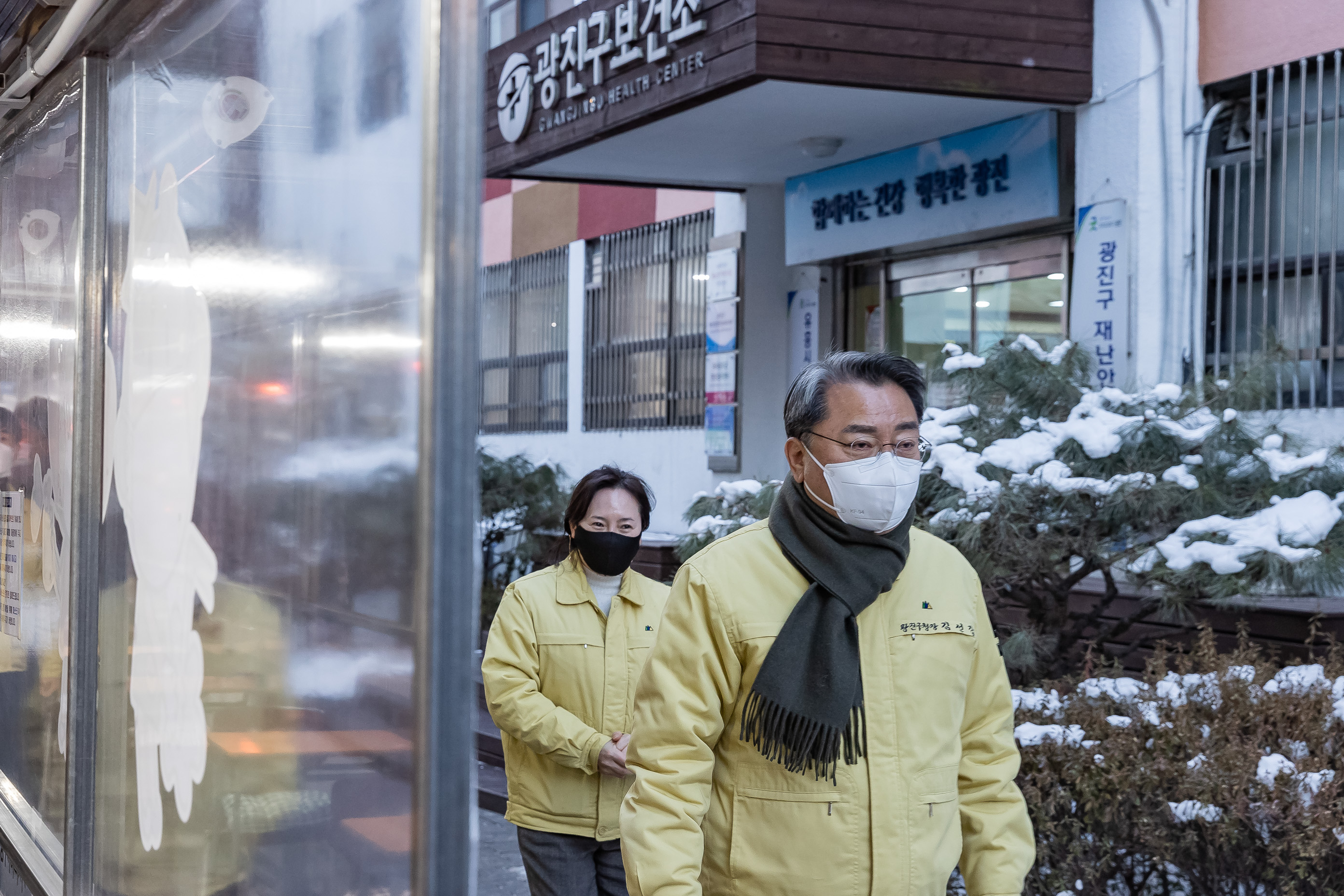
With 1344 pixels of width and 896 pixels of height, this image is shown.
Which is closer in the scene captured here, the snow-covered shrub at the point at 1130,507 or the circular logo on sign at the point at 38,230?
the circular logo on sign at the point at 38,230

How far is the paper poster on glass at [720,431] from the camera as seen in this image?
1162 centimetres

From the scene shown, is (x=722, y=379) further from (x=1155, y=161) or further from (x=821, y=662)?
(x=821, y=662)

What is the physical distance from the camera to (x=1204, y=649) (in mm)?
4410

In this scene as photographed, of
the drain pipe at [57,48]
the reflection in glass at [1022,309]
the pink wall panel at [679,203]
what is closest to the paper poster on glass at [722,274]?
the pink wall panel at [679,203]

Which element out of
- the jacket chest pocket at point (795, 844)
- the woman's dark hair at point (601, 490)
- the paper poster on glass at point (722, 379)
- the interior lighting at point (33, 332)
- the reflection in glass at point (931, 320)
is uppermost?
the reflection in glass at point (931, 320)

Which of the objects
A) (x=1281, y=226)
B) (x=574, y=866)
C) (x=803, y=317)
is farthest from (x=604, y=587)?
(x=803, y=317)

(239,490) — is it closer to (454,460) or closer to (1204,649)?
(454,460)

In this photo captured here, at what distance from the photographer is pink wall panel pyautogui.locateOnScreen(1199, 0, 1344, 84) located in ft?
23.7

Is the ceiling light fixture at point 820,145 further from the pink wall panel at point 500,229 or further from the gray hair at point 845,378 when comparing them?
the gray hair at point 845,378

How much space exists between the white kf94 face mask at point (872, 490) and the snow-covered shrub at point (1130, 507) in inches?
109

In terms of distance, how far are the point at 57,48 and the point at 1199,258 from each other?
20.6ft

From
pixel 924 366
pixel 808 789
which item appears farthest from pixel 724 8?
pixel 808 789

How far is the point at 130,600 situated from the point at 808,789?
62.9 inches

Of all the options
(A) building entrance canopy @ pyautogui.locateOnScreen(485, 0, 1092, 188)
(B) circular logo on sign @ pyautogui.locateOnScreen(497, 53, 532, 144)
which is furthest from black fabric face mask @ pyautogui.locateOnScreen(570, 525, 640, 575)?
(B) circular logo on sign @ pyautogui.locateOnScreen(497, 53, 532, 144)
